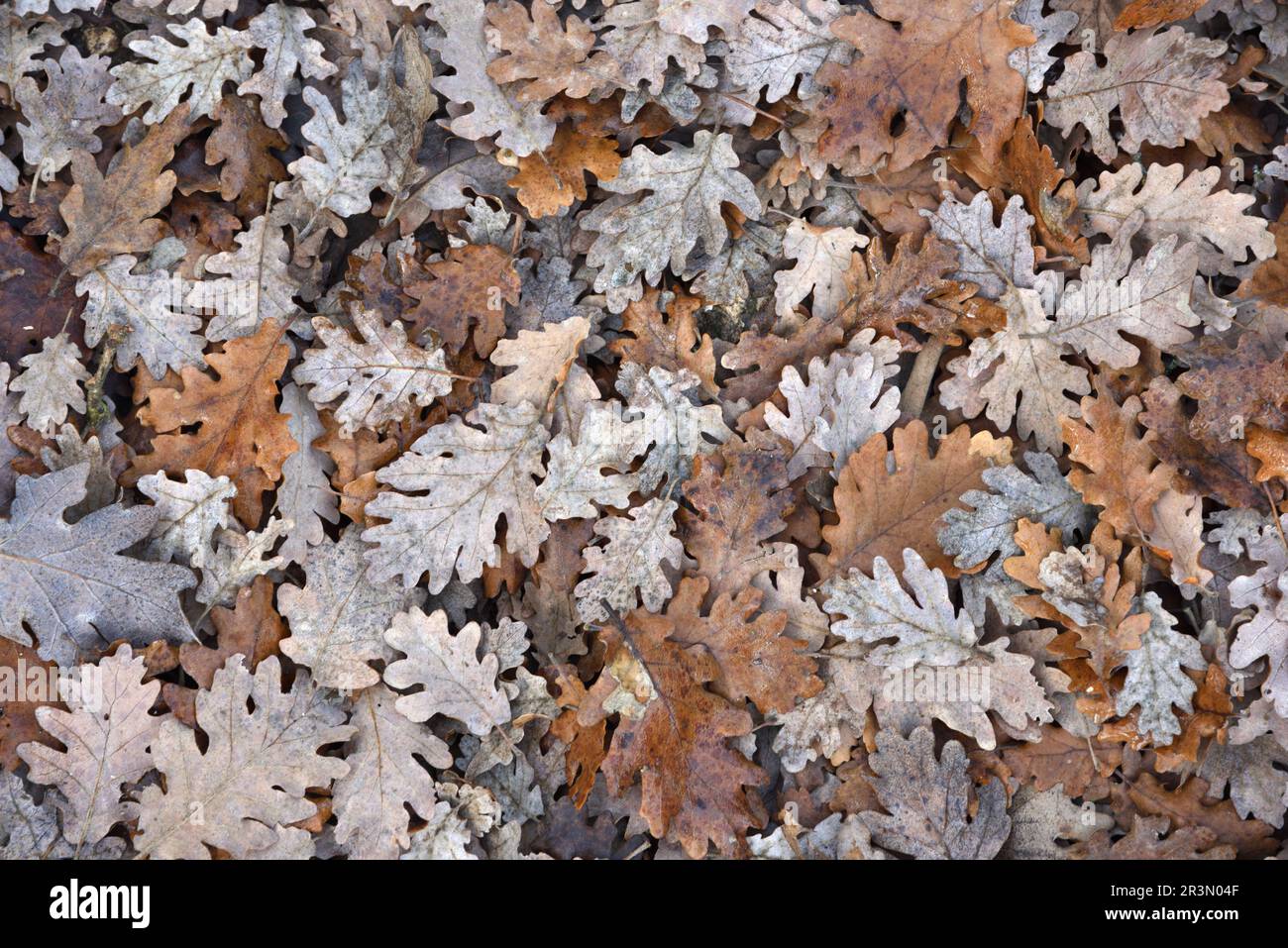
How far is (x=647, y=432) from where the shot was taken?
2436 mm

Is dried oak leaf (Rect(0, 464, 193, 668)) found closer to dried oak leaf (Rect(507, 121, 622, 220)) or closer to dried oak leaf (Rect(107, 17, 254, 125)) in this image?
dried oak leaf (Rect(107, 17, 254, 125))

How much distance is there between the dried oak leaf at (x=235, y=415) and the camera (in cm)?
243

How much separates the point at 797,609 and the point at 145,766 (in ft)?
5.48

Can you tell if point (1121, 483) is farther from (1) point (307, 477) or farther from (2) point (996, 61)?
(1) point (307, 477)

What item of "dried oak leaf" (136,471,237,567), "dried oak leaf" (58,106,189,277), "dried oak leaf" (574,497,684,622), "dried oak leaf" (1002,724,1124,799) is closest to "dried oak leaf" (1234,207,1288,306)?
"dried oak leaf" (1002,724,1124,799)

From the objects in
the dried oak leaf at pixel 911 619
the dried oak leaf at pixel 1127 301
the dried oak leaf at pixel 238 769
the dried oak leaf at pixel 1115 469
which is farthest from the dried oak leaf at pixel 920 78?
the dried oak leaf at pixel 238 769

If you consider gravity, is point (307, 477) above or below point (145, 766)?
above

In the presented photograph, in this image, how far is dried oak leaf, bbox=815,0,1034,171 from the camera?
235cm

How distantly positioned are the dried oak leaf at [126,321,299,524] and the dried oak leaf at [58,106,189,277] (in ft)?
1.30

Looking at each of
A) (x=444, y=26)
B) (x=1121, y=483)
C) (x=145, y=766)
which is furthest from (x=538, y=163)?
(x=145, y=766)

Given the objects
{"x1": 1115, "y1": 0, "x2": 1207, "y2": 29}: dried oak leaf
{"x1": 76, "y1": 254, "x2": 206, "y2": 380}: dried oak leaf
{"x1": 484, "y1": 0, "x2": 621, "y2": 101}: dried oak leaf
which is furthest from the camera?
{"x1": 76, "y1": 254, "x2": 206, "y2": 380}: dried oak leaf

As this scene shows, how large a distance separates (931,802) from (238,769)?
5.60 feet

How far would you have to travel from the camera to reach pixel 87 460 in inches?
96.9

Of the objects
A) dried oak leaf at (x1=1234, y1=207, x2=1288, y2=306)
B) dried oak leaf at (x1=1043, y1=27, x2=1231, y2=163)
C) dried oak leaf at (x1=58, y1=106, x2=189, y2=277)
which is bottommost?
dried oak leaf at (x1=58, y1=106, x2=189, y2=277)
